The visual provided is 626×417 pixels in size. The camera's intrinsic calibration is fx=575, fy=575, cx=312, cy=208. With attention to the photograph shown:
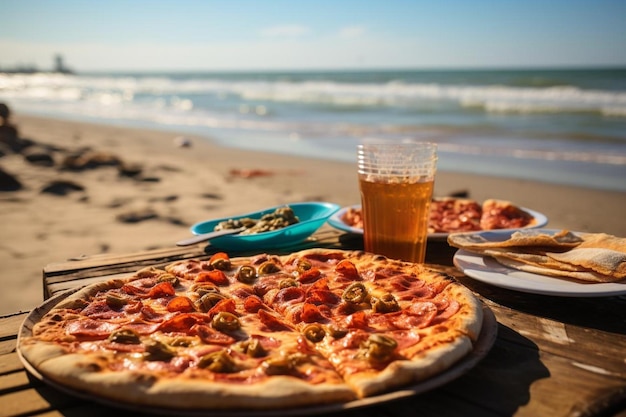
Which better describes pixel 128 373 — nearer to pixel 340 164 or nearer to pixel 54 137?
pixel 340 164

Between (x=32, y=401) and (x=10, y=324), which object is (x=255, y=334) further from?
(x=10, y=324)

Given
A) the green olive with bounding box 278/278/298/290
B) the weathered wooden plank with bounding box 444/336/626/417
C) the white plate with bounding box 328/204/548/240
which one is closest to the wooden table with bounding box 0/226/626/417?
the weathered wooden plank with bounding box 444/336/626/417

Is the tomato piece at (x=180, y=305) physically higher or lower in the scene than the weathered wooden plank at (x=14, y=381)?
higher

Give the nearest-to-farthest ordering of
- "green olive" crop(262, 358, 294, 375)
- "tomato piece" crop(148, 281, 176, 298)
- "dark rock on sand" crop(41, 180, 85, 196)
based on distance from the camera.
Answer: "green olive" crop(262, 358, 294, 375), "tomato piece" crop(148, 281, 176, 298), "dark rock on sand" crop(41, 180, 85, 196)

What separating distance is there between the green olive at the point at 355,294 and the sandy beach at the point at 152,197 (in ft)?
13.9

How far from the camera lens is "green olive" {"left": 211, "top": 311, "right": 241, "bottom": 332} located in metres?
2.32

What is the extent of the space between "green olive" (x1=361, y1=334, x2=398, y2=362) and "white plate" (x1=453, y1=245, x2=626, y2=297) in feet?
2.84

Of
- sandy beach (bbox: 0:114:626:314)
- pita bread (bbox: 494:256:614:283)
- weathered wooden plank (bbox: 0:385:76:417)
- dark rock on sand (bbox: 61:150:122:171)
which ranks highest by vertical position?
pita bread (bbox: 494:256:614:283)

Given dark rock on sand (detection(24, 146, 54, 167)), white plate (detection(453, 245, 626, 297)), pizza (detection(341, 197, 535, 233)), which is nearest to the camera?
white plate (detection(453, 245, 626, 297))

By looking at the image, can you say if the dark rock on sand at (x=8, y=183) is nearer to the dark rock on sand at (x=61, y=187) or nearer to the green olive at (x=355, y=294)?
the dark rock on sand at (x=61, y=187)

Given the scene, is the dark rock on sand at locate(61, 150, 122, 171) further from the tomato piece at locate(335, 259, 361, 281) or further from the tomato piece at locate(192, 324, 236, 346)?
the tomato piece at locate(192, 324, 236, 346)

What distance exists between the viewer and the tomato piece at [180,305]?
255 centimetres

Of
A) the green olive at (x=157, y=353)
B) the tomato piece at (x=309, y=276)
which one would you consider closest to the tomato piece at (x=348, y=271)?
the tomato piece at (x=309, y=276)

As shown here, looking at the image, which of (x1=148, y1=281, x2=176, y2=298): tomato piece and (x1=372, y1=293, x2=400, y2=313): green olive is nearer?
(x1=372, y1=293, x2=400, y2=313): green olive
